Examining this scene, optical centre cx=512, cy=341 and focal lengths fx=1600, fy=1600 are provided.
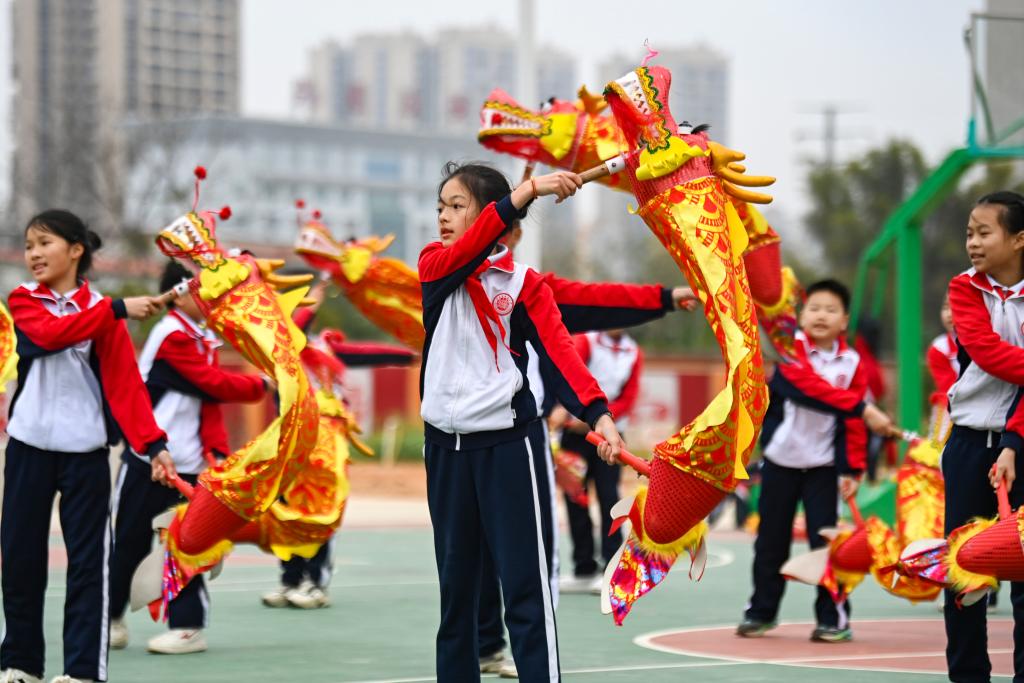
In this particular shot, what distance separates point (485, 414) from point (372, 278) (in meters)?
2.71

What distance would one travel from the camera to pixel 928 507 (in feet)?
25.2

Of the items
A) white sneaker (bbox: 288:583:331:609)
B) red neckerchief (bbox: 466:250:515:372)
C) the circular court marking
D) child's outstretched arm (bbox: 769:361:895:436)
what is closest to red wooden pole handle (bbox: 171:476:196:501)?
red neckerchief (bbox: 466:250:515:372)

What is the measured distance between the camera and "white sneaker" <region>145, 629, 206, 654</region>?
278 inches

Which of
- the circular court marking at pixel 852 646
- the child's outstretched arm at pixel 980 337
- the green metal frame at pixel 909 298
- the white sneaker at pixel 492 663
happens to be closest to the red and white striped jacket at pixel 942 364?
the circular court marking at pixel 852 646

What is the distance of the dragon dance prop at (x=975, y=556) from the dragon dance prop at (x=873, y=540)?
1621 mm

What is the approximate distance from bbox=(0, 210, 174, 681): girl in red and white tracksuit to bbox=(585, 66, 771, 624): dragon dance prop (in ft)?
6.39

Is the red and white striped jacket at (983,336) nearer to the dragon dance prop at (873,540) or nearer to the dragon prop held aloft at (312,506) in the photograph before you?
the dragon dance prop at (873,540)

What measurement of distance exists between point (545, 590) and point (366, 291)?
2896mm

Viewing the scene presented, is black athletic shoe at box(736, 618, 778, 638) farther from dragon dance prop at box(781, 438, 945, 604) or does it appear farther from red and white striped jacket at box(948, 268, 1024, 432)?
red and white striped jacket at box(948, 268, 1024, 432)

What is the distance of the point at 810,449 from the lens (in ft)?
25.2

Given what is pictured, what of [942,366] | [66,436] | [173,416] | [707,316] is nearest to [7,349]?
[66,436]

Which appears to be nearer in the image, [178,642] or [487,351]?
[487,351]

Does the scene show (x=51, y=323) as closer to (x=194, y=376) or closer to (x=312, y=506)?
(x=194, y=376)

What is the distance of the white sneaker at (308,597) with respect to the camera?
879cm
